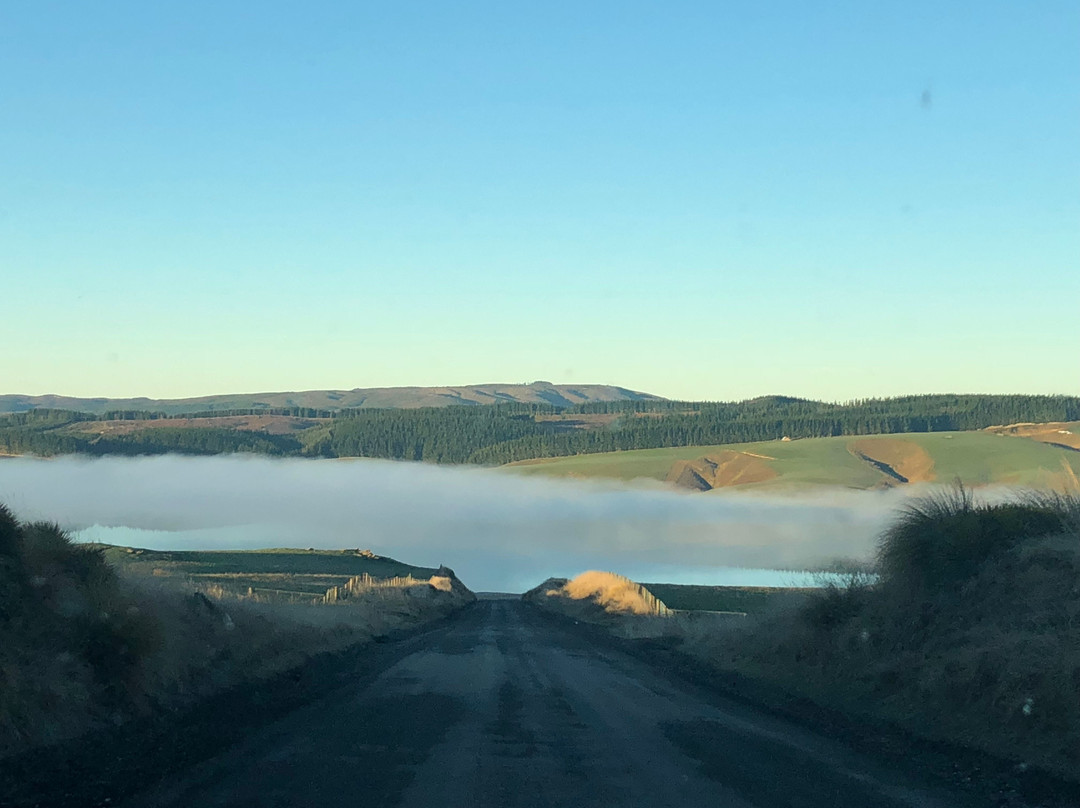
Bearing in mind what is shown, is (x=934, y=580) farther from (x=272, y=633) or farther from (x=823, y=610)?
(x=272, y=633)

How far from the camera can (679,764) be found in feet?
33.5

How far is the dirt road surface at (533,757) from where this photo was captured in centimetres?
866

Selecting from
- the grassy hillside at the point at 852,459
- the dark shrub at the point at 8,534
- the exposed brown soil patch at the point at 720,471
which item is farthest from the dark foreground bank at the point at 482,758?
the exposed brown soil patch at the point at 720,471

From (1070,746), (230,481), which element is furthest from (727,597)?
(230,481)

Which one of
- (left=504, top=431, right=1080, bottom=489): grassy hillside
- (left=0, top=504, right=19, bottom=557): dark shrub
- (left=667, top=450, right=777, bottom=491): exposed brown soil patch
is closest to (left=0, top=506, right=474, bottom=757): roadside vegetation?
(left=0, top=504, right=19, bottom=557): dark shrub

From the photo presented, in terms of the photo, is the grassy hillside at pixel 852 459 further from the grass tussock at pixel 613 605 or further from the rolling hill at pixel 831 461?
the grass tussock at pixel 613 605

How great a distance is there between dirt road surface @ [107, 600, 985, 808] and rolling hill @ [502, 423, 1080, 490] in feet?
144

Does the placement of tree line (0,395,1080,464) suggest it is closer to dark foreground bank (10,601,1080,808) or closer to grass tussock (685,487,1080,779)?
grass tussock (685,487,1080,779)

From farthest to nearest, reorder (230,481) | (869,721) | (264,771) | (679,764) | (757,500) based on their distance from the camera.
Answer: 1. (230,481)
2. (757,500)
3. (869,721)
4. (679,764)
5. (264,771)

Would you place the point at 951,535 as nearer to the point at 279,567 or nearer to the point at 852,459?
the point at 279,567

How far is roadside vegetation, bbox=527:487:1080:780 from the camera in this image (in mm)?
10977

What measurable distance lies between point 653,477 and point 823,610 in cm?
11323

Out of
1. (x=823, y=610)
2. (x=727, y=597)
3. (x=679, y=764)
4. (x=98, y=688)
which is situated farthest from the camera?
(x=727, y=597)

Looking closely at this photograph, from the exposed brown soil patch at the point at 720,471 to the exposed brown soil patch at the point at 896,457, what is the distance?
36.5 ft
